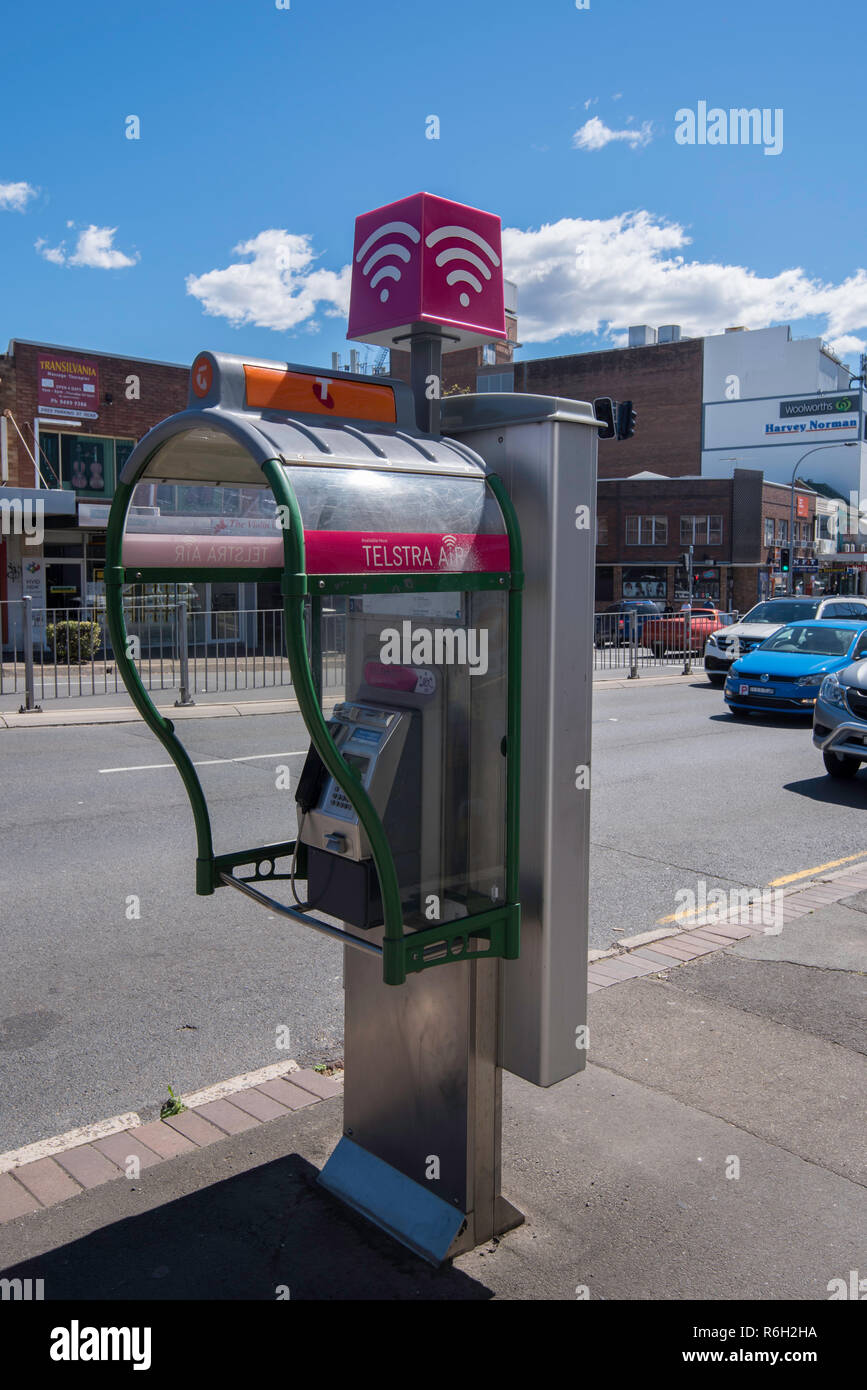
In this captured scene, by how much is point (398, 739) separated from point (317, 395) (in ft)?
3.32

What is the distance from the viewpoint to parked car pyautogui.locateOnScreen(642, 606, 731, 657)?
27.8 meters

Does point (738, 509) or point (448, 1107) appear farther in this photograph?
point (738, 509)

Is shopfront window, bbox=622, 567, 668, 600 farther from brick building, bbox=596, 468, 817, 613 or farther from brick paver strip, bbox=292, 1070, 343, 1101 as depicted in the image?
brick paver strip, bbox=292, 1070, 343, 1101

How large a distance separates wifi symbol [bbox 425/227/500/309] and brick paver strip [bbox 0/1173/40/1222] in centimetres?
319

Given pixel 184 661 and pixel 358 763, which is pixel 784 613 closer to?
pixel 184 661

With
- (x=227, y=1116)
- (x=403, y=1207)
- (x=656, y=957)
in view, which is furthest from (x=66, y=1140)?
(x=656, y=957)

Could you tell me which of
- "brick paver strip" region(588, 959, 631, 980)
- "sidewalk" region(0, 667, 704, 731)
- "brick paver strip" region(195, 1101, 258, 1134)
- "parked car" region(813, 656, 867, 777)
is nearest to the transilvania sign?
"sidewalk" region(0, 667, 704, 731)

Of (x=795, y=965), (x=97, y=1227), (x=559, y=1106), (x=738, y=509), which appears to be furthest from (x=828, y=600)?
(x=738, y=509)

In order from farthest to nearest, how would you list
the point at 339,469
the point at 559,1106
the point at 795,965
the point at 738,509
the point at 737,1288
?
the point at 738,509 < the point at 795,965 < the point at 559,1106 < the point at 737,1288 < the point at 339,469

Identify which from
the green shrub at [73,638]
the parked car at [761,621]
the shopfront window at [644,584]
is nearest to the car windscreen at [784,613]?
the parked car at [761,621]

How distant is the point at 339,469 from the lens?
2.79m

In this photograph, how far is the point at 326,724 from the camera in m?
3.06
